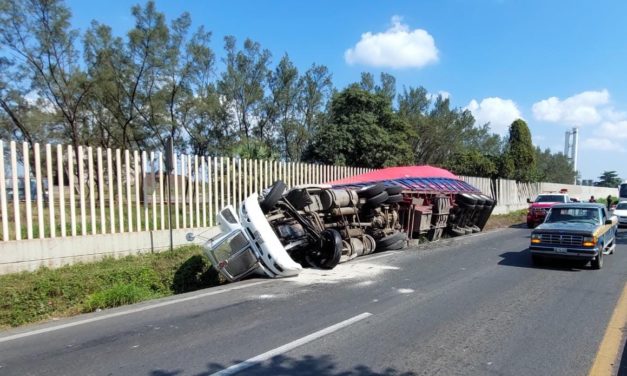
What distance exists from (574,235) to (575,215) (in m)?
1.83

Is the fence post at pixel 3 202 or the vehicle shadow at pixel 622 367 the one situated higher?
the fence post at pixel 3 202

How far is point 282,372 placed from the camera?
4.20 metres

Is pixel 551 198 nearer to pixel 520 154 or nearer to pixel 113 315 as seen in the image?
pixel 520 154

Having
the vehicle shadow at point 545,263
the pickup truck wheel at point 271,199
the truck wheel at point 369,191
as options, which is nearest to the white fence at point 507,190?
the vehicle shadow at point 545,263

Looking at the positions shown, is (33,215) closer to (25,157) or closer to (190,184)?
(25,157)

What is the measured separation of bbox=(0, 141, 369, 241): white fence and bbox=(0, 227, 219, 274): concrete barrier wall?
0.16m

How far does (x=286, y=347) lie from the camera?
4.87 meters

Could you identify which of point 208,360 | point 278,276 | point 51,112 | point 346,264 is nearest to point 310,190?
point 346,264

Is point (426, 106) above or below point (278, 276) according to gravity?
above

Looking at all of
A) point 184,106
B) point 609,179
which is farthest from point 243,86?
point 609,179

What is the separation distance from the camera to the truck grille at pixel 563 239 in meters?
9.71

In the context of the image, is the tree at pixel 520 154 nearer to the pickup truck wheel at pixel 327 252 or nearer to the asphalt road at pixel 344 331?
the asphalt road at pixel 344 331

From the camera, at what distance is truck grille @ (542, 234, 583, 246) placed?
9.71m

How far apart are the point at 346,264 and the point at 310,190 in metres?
2.00
